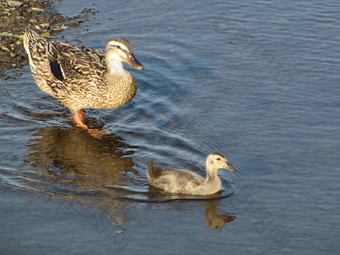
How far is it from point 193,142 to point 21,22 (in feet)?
19.7

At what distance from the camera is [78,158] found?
8523 mm

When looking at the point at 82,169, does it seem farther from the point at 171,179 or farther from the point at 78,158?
the point at 171,179

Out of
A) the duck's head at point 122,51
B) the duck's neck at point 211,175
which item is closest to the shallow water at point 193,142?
the duck's neck at point 211,175

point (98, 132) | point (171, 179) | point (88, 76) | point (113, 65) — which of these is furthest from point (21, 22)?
point (171, 179)

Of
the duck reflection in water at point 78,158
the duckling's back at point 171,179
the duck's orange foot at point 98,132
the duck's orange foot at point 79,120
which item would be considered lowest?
the duckling's back at point 171,179

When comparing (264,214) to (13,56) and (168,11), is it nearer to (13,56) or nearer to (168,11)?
(13,56)

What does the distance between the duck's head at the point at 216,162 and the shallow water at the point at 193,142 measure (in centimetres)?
33

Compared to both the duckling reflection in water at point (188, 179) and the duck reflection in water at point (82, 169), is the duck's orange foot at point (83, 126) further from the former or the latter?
the duckling reflection in water at point (188, 179)

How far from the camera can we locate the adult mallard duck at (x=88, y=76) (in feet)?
30.6

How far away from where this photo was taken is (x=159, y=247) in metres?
6.30

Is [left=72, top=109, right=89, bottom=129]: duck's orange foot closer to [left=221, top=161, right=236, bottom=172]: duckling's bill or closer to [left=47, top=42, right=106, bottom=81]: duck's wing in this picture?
[left=47, top=42, right=106, bottom=81]: duck's wing

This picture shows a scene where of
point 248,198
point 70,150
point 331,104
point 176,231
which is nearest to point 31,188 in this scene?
point 70,150

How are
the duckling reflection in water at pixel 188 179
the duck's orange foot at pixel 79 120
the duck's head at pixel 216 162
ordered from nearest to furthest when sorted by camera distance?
1. the duckling reflection in water at pixel 188 179
2. the duck's head at pixel 216 162
3. the duck's orange foot at pixel 79 120

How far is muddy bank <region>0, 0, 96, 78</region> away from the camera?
11.5 metres
